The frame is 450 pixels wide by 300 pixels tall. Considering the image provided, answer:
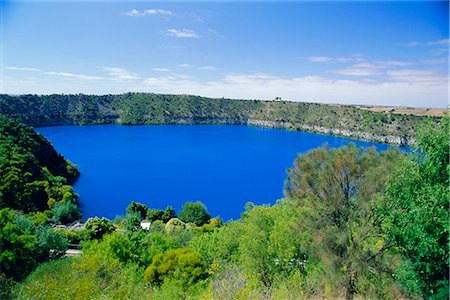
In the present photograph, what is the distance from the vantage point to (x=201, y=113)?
→ 5920 inches

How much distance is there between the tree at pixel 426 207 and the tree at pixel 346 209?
193 cm

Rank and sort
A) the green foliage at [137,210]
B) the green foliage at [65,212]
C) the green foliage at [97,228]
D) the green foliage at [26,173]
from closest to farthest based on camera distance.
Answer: the green foliage at [97,228] → the green foliage at [65,212] → the green foliage at [26,173] → the green foliage at [137,210]

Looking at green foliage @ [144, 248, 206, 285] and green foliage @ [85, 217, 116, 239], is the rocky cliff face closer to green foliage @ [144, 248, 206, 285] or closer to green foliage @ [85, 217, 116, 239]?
green foliage @ [85, 217, 116, 239]

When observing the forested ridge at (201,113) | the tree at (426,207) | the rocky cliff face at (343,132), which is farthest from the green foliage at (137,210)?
the forested ridge at (201,113)

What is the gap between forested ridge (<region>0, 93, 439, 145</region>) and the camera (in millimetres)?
110625

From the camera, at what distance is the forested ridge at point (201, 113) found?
363 feet

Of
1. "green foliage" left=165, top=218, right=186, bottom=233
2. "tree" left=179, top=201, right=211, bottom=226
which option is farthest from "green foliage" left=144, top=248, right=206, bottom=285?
"tree" left=179, top=201, right=211, bottom=226

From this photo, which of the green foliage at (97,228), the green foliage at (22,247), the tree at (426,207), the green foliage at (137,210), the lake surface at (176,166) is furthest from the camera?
the lake surface at (176,166)

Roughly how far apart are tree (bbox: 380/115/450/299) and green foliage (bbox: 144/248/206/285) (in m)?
9.19

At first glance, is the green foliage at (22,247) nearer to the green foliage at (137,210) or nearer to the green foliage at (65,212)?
the green foliage at (65,212)

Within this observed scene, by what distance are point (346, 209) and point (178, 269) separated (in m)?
7.65

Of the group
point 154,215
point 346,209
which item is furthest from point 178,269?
point 154,215

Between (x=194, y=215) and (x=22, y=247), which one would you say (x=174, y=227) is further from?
(x=22, y=247)

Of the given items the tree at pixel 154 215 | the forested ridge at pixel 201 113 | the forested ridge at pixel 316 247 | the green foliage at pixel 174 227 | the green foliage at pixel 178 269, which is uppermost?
the forested ridge at pixel 201 113
